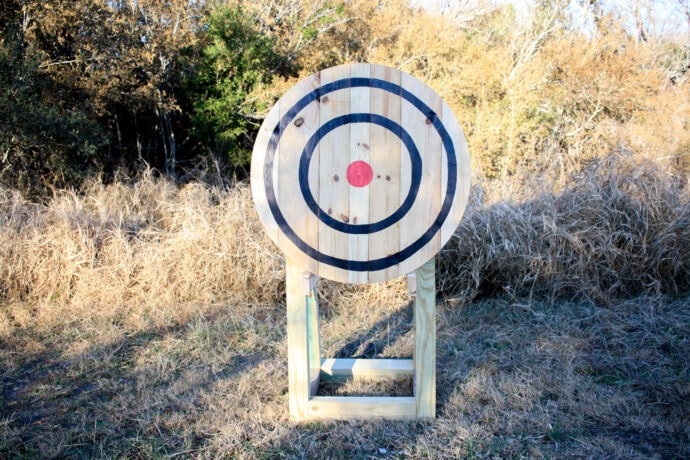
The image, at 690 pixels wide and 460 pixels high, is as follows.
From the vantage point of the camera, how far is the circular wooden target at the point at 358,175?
7.64ft

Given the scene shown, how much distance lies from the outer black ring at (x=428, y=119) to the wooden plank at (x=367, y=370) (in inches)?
31.6

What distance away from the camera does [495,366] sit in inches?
118

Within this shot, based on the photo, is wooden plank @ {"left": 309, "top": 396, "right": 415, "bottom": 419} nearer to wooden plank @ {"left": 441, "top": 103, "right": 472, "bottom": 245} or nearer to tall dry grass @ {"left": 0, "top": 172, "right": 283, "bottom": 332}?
wooden plank @ {"left": 441, "top": 103, "right": 472, "bottom": 245}

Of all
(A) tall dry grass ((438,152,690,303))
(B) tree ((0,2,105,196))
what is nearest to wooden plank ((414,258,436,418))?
(A) tall dry grass ((438,152,690,303))

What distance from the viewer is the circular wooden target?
2328mm

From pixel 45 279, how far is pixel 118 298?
0.62 m

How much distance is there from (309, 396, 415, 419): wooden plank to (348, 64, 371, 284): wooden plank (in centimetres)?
59

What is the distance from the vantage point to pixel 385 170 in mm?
2365

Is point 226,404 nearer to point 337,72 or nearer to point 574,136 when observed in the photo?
point 337,72

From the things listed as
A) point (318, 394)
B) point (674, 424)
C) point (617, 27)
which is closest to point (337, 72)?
point (318, 394)

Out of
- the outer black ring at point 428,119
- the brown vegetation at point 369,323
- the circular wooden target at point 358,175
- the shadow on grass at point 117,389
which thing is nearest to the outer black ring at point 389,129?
the circular wooden target at point 358,175

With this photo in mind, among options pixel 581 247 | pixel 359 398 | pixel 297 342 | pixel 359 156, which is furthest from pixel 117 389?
pixel 581 247

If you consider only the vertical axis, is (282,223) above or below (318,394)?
above

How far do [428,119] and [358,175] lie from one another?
1.25 ft
